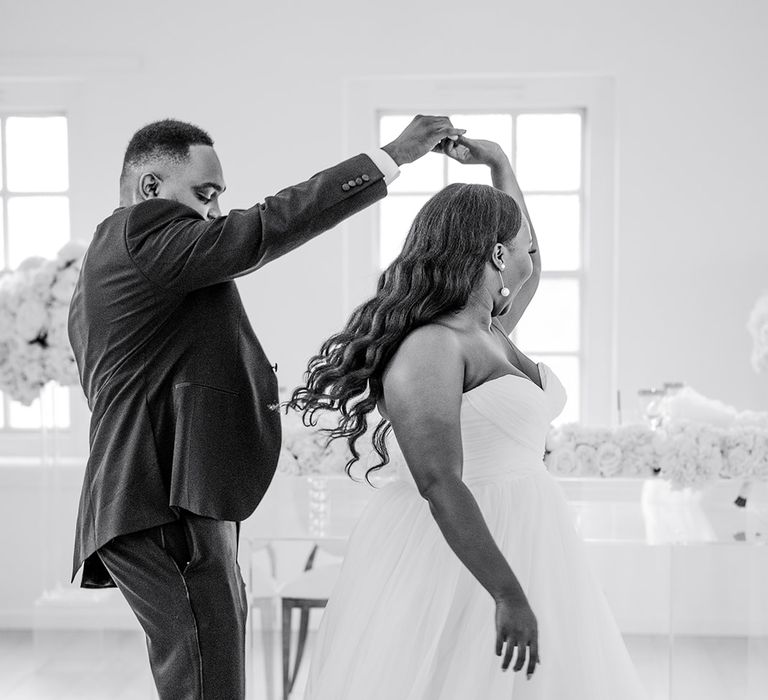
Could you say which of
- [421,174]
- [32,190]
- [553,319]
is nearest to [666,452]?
[553,319]

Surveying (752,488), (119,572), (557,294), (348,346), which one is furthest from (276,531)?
(557,294)

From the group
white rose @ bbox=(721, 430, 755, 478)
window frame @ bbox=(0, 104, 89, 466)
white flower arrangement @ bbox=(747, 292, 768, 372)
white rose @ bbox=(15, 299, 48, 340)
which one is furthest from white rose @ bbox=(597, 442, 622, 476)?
window frame @ bbox=(0, 104, 89, 466)

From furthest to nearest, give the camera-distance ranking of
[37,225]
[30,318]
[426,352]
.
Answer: [37,225]
[30,318]
[426,352]

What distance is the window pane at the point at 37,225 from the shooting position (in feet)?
15.1

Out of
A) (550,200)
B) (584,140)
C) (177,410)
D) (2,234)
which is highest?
(584,140)

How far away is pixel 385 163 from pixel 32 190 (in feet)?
10.9

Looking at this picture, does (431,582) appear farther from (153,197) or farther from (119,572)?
(153,197)

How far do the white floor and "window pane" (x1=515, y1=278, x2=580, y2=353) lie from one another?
1.52m

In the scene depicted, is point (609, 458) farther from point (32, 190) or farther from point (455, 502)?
point (32, 190)

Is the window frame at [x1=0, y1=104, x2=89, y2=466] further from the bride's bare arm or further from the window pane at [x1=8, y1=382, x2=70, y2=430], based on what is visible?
the bride's bare arm

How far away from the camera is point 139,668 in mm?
3734

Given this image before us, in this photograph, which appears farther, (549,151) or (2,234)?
(2,234)

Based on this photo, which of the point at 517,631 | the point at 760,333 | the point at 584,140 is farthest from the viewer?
the point at 584,140

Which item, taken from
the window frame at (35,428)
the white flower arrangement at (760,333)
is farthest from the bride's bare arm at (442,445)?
the window frame at (35,428)
